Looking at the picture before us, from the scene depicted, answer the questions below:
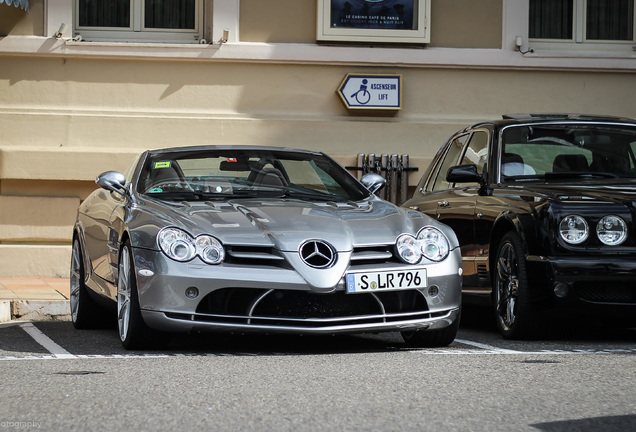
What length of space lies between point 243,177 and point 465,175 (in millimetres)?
1654

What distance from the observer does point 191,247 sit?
677cm

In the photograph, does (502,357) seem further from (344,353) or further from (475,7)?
(475,7)

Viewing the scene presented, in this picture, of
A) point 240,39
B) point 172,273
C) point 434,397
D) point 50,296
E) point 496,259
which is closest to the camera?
point 434,397

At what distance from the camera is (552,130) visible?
9125 millimetres

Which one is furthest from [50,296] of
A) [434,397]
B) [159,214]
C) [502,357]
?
[434,397]

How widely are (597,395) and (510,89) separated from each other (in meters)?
9.37

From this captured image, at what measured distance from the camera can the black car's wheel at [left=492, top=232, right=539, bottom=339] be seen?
7.69m

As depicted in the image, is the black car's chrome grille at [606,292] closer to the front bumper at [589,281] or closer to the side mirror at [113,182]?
the front bumper at [589,281]

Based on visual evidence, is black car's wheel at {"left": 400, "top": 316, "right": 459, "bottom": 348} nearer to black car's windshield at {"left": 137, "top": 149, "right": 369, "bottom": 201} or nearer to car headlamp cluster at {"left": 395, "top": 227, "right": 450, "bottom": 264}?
car headlamp cluster at {"left": 395, "top": 227, "right": 450, "bottom": 264}

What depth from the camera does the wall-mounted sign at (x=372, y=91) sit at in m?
13.9

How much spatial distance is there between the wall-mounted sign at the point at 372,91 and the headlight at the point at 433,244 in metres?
6.83

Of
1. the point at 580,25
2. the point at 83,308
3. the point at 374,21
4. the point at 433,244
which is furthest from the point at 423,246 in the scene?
the point at 580,25

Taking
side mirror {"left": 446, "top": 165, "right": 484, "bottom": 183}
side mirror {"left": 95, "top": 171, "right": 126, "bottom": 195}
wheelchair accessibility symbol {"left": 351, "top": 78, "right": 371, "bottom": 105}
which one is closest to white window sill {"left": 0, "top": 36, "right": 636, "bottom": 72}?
wheelchair accessibility symbol {"left": 351, "top": 78, "right": 371, "bottom": 105}

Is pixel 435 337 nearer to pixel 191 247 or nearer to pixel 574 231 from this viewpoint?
pixel 574 231
